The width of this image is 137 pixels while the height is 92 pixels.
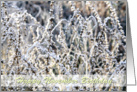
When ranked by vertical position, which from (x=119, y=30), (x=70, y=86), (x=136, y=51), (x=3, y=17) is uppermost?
(x=3, y=17)

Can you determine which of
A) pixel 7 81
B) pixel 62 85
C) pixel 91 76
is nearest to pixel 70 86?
pixel 62 85

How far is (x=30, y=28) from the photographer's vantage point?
1926 mm

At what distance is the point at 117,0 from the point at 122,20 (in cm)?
16

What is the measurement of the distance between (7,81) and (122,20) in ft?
3.22

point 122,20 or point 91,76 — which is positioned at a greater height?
point 122,20

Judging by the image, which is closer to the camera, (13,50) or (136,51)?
(136,51)

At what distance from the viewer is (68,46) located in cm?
197

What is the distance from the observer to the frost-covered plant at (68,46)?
1888mm

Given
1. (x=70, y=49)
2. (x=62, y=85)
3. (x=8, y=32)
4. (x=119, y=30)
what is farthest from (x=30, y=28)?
(x=119, y=30)

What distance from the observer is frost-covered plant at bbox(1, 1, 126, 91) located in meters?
1.89

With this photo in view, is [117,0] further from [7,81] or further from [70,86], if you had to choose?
[7,81]

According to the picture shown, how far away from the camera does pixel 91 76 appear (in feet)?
6.27

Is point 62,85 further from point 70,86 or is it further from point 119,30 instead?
point 119,30

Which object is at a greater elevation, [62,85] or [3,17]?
[3,17]
